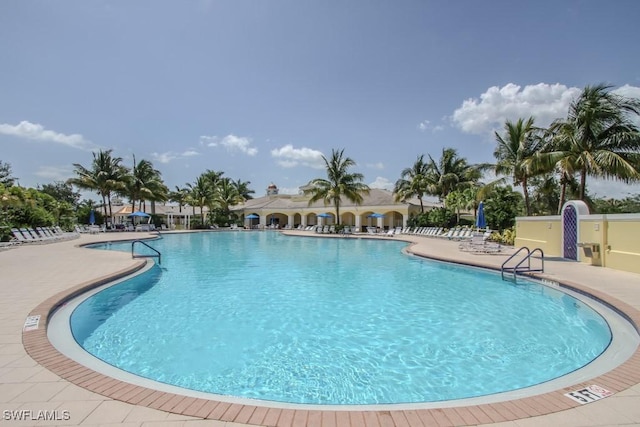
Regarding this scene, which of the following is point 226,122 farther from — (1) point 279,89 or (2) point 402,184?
(2) point 402,184

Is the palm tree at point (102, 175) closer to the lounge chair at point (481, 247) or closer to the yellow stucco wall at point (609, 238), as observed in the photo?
the lounge chair at point (481, 247)

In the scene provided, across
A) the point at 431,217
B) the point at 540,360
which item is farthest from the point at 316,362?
the point at 431,217

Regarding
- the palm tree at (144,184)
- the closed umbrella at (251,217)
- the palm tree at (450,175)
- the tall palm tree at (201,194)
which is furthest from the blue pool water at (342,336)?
the closed umbrella at (251,217)

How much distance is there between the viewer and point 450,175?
30.3 m

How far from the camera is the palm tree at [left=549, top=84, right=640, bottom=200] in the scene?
1325 cm

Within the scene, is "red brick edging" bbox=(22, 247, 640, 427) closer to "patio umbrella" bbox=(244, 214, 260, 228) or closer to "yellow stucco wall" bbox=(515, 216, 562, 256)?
"yellow stucco wall" bbox=(515, 216, 562, 256)

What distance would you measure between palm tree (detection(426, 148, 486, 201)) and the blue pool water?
72.1ft

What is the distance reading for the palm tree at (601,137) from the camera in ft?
43.5

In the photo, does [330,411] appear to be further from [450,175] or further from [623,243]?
[450,175]

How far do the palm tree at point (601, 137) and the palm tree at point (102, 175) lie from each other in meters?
37.3


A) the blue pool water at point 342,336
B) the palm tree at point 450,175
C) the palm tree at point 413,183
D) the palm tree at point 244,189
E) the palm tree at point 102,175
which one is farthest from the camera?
the palm tree at point 244,189

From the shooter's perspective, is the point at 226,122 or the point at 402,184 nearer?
the point at 226,122

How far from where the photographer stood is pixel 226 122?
21125 mm

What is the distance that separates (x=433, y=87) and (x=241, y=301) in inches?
571
